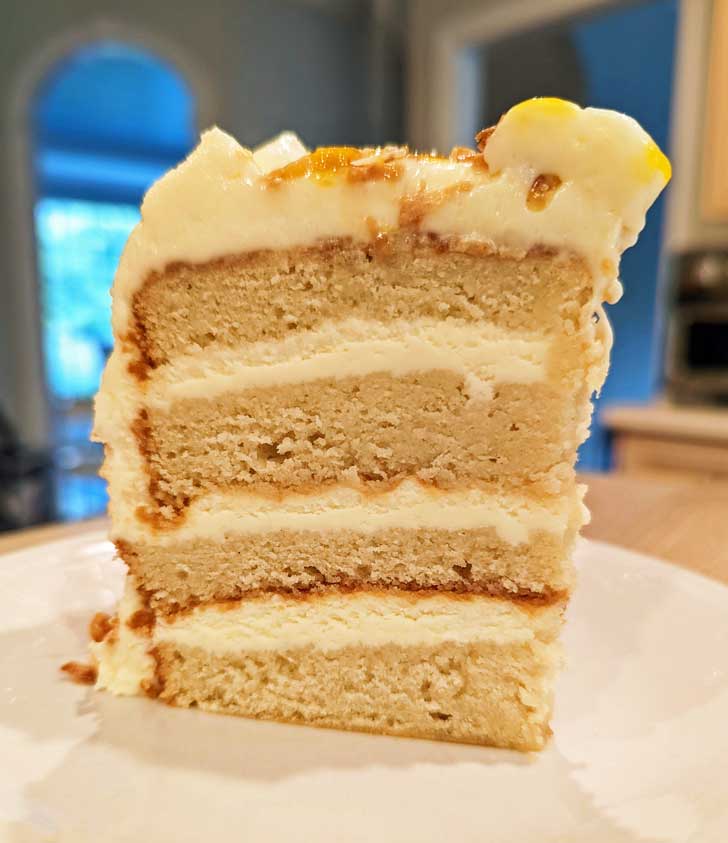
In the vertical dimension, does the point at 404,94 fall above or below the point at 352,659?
above

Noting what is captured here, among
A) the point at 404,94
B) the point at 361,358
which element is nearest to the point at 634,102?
the point at 404,94

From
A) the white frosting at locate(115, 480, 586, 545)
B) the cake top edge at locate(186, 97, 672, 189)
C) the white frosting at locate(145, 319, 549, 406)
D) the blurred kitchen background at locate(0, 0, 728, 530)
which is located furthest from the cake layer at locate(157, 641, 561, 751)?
the blurred kitchen background at locate(0, 0, 728, 530)

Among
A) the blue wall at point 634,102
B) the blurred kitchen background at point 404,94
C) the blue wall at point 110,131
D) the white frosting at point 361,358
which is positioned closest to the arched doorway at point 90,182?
the blue wall at point 110,131

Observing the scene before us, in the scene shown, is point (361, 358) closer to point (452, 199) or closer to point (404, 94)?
point (452, 199)

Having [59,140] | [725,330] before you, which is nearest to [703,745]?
[725,330]

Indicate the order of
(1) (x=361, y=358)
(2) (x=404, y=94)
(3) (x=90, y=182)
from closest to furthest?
(1) (x=361, y=358)
(2) (x=404, y=94)
(3) (x=90, y=182)

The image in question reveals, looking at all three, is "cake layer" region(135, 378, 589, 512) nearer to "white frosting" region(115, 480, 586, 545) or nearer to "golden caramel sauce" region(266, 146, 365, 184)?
"white frosting" region(115, 480, 586, 545)

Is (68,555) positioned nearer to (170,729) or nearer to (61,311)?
(170,729)
